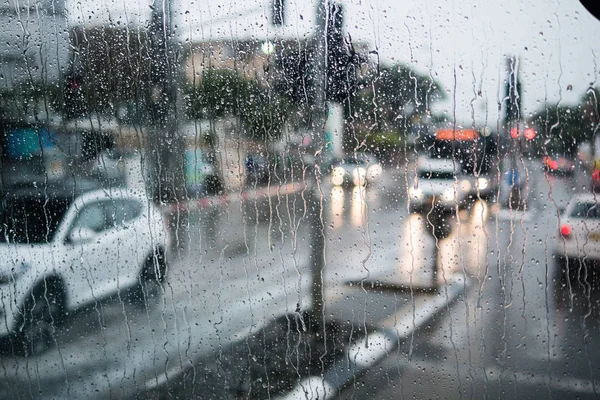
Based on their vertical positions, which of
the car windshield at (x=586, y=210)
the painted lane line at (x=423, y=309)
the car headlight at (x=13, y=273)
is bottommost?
the painted lane line at (x=423, y=309)

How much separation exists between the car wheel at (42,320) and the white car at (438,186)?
1.48 m

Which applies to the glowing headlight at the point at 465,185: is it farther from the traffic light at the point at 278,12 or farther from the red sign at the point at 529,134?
the traffic light at the point at 278,12

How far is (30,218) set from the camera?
7.80ft

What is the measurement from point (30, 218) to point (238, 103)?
3.37ft

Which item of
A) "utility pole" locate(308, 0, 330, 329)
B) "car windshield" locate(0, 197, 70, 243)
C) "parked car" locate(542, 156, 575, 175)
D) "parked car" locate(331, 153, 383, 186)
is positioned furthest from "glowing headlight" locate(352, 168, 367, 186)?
"car windshield" locate(0, 197, 70, 243)

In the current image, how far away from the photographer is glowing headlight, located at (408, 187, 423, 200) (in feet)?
6.36

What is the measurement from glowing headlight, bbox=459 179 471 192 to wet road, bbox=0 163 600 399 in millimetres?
60

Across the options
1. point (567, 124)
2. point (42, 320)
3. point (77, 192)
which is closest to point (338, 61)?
point (567, 124)

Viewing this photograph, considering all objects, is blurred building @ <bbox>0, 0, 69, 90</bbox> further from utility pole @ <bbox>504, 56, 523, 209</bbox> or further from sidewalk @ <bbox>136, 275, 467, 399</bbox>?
utility pole @ <bbox>504, 56, 523, 209</bbox>

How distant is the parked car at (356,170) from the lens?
2008 millimetres

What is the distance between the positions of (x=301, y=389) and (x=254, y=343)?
0.79 feet

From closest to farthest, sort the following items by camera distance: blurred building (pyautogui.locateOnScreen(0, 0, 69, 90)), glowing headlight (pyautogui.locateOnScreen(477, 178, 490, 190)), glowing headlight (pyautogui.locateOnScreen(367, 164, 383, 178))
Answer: glowing headlight (pyautogui.locateOnScreen(477, 178, 490, 190))
glowing headlight (pyautogui.locateOnScreen(367, 164, 383, 178))
blurred building (pyautogui.locateOnScreen(0, 0, 69, 90))

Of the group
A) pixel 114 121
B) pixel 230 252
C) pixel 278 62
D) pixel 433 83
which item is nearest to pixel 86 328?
pixel 230 252

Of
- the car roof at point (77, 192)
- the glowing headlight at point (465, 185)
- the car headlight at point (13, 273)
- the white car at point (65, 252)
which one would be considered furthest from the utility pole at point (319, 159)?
the car headlight at point (13, 273)
